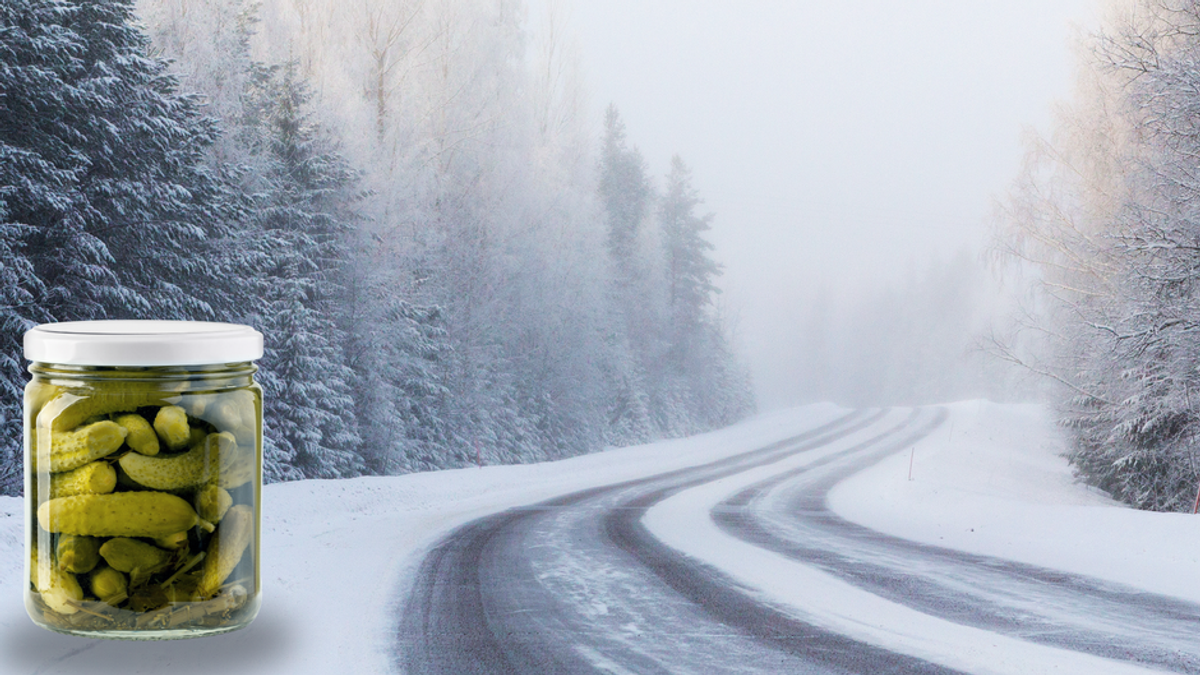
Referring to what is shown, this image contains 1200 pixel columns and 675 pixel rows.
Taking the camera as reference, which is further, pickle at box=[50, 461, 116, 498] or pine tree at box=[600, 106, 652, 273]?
pine tree at box=[600, 106, 652, 273]

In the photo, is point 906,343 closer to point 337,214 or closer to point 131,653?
point 337,214

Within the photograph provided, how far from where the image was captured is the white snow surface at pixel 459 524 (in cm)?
167

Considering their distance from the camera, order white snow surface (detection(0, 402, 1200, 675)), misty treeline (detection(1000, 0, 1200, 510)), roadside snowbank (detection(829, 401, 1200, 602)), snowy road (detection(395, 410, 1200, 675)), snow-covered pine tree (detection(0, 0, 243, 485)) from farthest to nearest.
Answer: misty treeline (detection(1000, 0, 1200, 510)), snow-covered pine tree (detection(0, 0, 243, 485)), roadside snowbank (detection(829, 401, 1200, 602)), snowy road (detection(395, 410, 1200, 675)), white snow surface (detection(0, 402, 1200, 675))

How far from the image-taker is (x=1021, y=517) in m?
11.9

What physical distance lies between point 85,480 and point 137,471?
0.11 meters

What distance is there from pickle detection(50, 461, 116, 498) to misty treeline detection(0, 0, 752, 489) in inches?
353

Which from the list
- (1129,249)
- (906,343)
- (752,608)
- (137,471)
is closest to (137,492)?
(137,471)

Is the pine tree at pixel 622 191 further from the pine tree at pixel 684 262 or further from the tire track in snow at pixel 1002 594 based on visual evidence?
the tire track in snow at pixel 1002 594

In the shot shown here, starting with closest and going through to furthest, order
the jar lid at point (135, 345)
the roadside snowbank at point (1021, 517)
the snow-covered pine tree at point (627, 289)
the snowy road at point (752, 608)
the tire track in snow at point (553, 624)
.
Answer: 1. the jar lid at point (135, 345)
2. the tire track in snow at point (553, 624)
3. the snowy road at point (752, 608)
4. the roadside snowbank at point (1021, 517)
5. the snow-covered pine tree at point (627, 289)

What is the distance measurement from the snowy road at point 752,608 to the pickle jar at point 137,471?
298 centimetres

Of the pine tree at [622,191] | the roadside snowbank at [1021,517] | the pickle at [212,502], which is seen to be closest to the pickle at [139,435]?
the pickle at [212,502]

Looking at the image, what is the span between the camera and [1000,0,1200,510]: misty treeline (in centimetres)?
1156

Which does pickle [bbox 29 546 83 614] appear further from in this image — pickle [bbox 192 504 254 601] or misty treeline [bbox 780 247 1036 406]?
misty treeline [bbox 780 247 1036 406]

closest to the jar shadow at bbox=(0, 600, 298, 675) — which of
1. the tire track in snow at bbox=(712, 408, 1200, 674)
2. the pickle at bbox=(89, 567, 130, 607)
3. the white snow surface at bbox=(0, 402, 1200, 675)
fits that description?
the white snow surface at bbox=(0, 402, 1200, 675)
